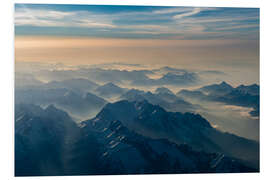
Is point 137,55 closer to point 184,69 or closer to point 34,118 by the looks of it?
point 184,69

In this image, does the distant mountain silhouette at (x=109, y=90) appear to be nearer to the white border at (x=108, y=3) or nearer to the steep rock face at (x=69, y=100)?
the steep rock face at (x=69, y=100)

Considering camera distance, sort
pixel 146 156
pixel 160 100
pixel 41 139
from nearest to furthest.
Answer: pixel 41 139, pixel 146 156, pixel 160 100

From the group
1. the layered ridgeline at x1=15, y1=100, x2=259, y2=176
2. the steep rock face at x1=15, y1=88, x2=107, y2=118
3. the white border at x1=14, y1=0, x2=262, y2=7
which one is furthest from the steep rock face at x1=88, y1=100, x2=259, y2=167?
the white border at x1=14, y1=0, x2=262, y2=7

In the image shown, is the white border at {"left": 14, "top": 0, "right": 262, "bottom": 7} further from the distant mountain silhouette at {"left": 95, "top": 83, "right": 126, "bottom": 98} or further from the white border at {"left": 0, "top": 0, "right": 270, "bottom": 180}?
the distant mountain silhouette at {"left": 95, "top": 83, "right": 126, "bottom": 98}

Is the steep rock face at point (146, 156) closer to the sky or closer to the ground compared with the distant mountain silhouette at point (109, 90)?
closer to the ground

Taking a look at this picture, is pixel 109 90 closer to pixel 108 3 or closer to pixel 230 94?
pixel 108 3

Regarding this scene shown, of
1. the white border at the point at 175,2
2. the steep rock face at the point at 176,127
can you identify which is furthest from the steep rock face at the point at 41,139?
→ the white border at the point at 175,2

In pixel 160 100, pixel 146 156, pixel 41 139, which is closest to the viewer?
pixel 41 139

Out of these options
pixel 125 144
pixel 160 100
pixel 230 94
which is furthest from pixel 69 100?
pixel 230 94
